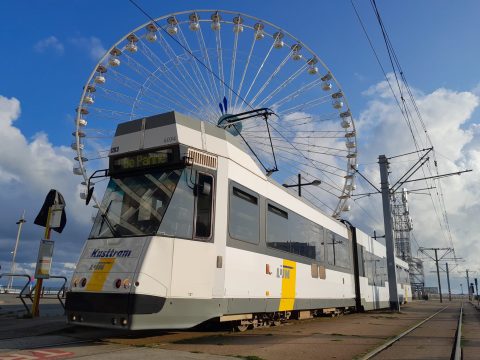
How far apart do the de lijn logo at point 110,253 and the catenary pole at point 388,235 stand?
19949mm

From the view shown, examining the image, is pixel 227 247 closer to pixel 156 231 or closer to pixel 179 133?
pixel 156 231

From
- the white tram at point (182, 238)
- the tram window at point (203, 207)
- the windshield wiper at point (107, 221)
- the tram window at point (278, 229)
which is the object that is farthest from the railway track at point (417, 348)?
the windshield wiper at point (107, 221)

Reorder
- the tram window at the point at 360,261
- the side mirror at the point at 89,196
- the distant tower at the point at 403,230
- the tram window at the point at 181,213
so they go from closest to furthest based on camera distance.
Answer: the tram window at the point at 181,213
the side mirror at the point at 89,196
the tram window at the point at 360,261
the distant tower at the point at 403,230

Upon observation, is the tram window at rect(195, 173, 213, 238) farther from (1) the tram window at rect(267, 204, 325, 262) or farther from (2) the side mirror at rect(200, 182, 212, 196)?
(1) the tram window at rect(267, 204, 325, 262)

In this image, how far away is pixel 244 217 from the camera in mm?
9586

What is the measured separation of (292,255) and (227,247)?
3.43 m

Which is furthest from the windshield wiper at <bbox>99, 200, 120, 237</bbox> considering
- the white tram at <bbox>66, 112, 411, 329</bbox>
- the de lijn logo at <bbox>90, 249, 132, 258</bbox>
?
the de lijn logo at <bbox>90, 249, 132, 258</bbox>

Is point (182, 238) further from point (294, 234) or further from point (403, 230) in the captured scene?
point (403, 230)

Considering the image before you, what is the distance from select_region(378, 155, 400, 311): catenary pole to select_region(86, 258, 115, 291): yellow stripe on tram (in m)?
20.0

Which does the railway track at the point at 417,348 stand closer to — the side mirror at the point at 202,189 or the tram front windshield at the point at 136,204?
the side mirror at the point at 202,189

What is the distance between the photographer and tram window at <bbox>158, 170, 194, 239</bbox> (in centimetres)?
786

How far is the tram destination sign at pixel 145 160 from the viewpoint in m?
8.50

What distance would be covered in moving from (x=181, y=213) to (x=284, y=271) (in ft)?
13.3

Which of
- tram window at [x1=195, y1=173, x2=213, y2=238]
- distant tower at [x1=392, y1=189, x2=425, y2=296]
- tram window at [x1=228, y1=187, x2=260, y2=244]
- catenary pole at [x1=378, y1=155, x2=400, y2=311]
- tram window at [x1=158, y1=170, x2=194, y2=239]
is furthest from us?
distant tower at [x1=392, y1=189, x2=425, y2=296]
